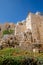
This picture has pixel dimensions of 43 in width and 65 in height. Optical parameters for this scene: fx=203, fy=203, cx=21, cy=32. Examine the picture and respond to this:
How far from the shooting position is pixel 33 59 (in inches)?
650

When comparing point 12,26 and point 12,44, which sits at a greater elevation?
point 12,26

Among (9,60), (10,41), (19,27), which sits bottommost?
(9,60)

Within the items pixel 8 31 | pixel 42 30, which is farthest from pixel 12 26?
pixel 42 30

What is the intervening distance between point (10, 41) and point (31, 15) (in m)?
8.80

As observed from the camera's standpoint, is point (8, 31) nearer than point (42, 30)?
Result: No

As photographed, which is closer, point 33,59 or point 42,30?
point 33,59

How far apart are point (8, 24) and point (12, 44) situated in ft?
83.9

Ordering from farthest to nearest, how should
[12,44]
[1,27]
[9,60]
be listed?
[1,27]
[12,44]
[9,60]

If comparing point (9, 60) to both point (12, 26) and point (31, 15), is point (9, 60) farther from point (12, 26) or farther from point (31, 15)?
point (12, 26)

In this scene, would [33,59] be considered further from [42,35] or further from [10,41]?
[42,35]

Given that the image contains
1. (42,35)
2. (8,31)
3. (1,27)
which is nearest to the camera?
(42,35)

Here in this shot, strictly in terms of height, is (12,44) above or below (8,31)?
below

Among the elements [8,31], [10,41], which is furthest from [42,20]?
[8,31]

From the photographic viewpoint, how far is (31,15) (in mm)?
39875
